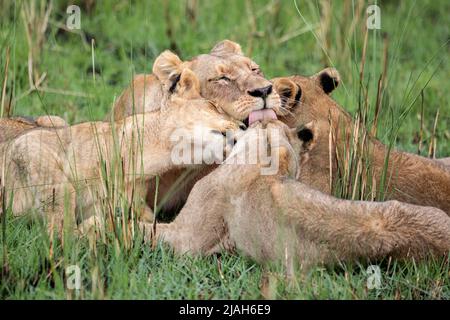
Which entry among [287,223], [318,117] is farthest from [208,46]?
[287,223]

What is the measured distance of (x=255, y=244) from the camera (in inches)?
177

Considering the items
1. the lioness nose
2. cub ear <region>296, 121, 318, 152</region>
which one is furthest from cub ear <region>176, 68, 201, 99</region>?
cub ear <region>296, 121, 318, 152</region>

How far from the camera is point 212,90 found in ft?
18.8

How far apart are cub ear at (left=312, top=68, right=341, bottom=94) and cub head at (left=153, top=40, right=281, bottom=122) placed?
1.11ft

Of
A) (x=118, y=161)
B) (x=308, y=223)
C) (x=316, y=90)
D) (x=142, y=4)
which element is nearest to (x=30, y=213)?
(x=118, y=161)

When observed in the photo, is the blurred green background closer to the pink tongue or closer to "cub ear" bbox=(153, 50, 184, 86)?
"cub ear" bbox=(153, 50, 184, 86)

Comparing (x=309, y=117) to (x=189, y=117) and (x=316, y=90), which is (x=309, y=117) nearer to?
(x=316, y=90)

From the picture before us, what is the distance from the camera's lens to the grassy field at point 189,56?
13.9 ft

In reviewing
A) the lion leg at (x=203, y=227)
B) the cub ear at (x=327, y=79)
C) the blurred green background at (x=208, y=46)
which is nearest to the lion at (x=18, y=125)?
the blurred green background at (x=208, y=46)

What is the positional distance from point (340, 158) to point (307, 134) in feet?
0.70

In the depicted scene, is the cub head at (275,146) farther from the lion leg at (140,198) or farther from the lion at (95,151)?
the lion leg at (140,198)

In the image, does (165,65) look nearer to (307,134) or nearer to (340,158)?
(307,134)

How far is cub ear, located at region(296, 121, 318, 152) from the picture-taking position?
5.02 m

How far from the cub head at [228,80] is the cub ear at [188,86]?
0.39 ft
